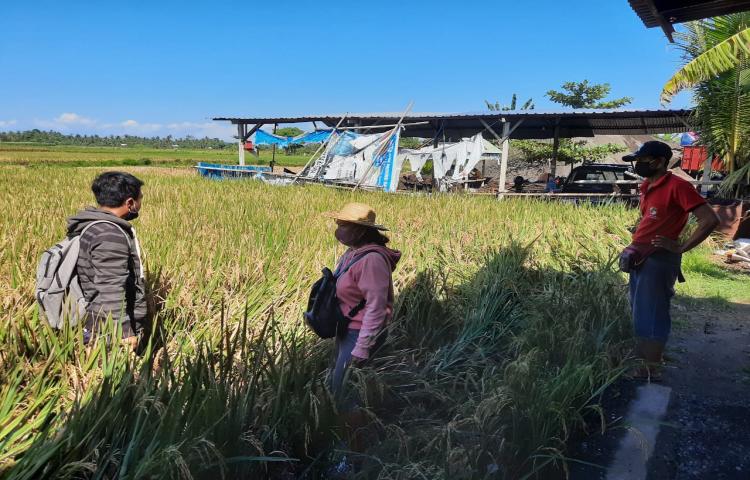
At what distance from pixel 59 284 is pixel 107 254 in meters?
0.27

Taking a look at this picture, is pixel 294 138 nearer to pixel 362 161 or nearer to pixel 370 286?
pixel 362 161

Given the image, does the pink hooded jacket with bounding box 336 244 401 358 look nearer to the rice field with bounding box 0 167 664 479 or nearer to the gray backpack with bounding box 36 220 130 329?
the rice field with bounding box 0 167 664 479

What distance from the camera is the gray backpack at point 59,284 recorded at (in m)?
2.33

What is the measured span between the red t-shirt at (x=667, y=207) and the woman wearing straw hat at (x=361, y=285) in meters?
1.85

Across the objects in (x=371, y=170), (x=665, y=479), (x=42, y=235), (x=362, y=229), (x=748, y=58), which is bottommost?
(x=665, y=479)

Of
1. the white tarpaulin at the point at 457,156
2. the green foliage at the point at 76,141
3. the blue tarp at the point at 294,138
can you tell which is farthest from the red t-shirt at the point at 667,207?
the green foliage at the point at 76,141

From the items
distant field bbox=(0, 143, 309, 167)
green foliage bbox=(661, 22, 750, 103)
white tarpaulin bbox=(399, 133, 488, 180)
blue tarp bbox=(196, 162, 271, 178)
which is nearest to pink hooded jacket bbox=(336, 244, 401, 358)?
green foliage bbox=(661, 22, 750, 103)

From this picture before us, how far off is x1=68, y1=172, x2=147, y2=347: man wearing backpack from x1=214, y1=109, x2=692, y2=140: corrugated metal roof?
36.3ft

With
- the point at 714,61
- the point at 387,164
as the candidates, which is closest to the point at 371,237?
the point at 714,61

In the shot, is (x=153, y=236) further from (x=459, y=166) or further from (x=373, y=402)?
(x=459, y=166)

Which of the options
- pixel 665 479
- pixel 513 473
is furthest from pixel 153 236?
pixel 665 479

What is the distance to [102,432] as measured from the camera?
1.70 m

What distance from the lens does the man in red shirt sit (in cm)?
312

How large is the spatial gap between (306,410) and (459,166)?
1164 centimetres
